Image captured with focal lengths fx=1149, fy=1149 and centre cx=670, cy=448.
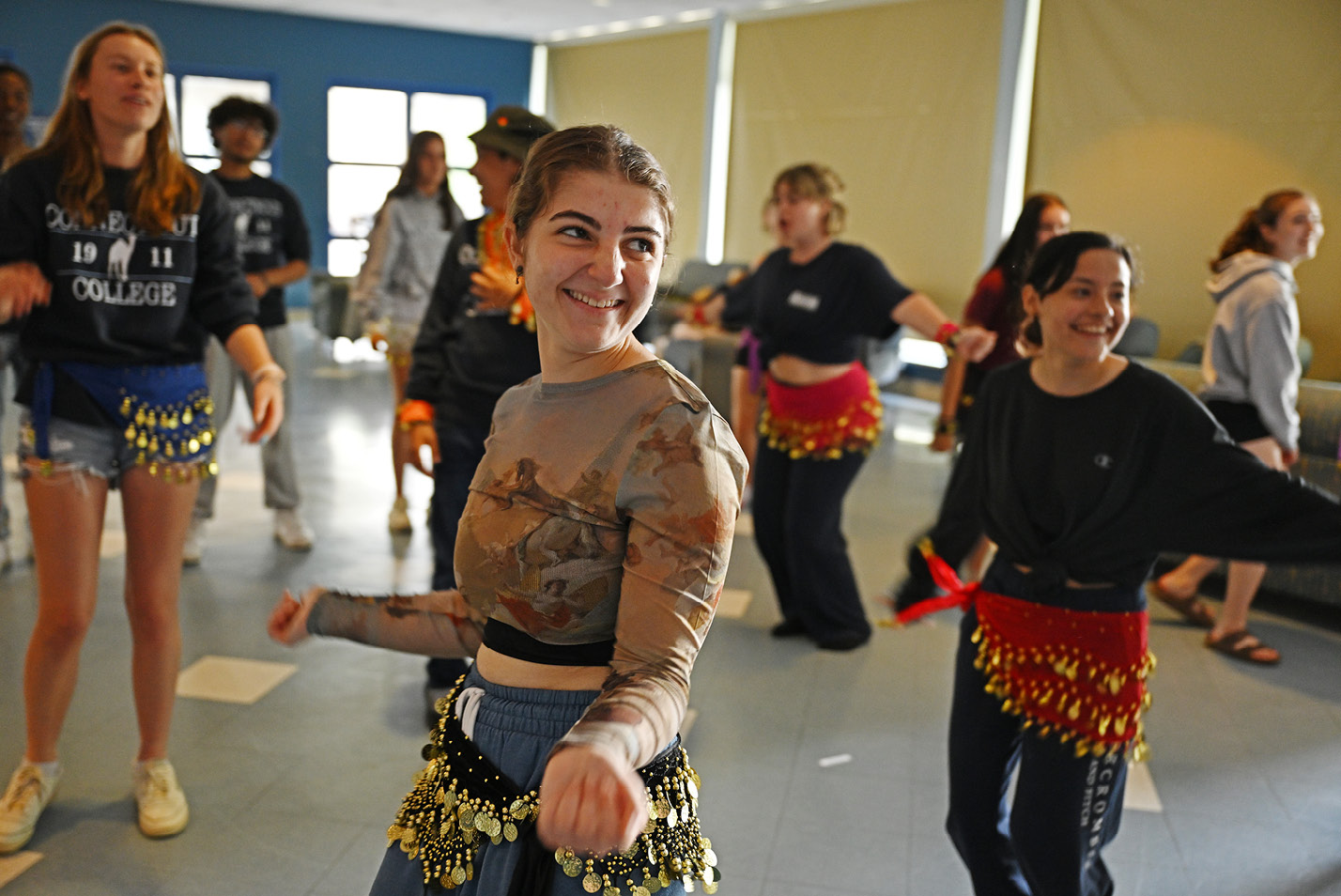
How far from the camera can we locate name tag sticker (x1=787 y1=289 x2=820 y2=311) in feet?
12.5

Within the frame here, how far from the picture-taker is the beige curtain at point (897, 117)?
369 inches

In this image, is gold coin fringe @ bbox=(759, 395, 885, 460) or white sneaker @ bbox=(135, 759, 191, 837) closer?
white sneaker @ bbox=(135, 759, 191, 837)

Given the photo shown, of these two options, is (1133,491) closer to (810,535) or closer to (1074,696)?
(1074,696)

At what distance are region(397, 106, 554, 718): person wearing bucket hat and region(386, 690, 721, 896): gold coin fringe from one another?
1614 mm

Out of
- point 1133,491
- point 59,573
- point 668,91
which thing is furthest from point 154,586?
point 668,91

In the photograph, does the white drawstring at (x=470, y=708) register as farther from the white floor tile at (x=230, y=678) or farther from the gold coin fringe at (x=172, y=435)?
the white floor tile at (x=230, y=678)

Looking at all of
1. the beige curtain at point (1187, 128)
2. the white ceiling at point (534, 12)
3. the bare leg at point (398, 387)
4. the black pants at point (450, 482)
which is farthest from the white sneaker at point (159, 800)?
the white ceiling at point (534, 12)

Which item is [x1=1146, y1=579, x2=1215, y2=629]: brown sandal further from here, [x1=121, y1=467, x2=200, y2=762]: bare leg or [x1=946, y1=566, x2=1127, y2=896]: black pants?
[x1=121, y1=467, x2=200, y2=762]: bare leg

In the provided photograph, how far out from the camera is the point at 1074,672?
1897mm

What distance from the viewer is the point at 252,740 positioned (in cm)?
308

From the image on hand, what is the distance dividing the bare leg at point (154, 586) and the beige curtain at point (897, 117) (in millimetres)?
7999

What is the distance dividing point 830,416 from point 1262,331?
141 centimetres

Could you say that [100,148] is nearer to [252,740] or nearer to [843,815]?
[252,740]

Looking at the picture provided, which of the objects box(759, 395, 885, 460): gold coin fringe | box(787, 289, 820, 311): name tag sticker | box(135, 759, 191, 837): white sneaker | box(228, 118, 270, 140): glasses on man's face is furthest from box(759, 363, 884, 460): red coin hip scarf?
box(228, 118, 270, 140): glasses on man's face
